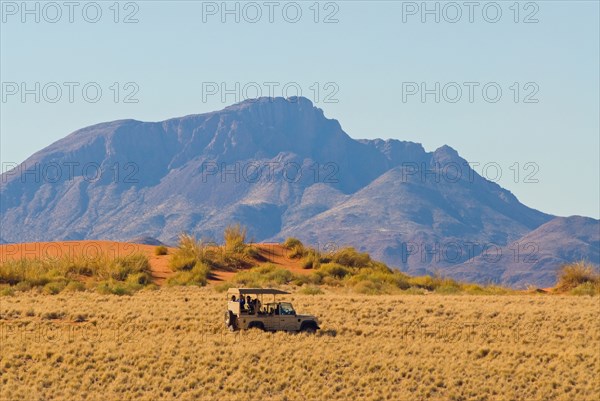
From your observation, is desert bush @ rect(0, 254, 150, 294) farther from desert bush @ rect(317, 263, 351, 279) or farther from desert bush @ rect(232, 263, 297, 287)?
desert bush @ rect(317, 263, 351, 279)

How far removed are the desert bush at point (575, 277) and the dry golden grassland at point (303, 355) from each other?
16129 mm

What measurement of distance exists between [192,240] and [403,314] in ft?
70.0

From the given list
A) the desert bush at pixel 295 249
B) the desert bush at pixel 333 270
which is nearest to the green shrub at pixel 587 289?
the desert bush at pixel 333 270

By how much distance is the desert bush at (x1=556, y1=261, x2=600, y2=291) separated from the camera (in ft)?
185

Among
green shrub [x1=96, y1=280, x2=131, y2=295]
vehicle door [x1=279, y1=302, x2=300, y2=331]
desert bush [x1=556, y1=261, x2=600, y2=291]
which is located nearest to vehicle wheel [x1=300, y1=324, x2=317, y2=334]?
vehicle door [x1=279, y1=302, x2=300, y2=331]

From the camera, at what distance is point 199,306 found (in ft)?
133

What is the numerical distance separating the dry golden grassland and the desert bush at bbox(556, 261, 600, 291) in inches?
635

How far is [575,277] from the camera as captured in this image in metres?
56.7

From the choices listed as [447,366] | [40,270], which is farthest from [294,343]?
[40,270]

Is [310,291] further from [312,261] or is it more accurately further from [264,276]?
[312,261]

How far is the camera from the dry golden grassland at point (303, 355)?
28812mm

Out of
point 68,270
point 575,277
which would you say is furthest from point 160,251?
point 575,277

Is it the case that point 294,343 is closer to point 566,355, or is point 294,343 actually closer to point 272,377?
point 272,377

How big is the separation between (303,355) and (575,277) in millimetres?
29423
